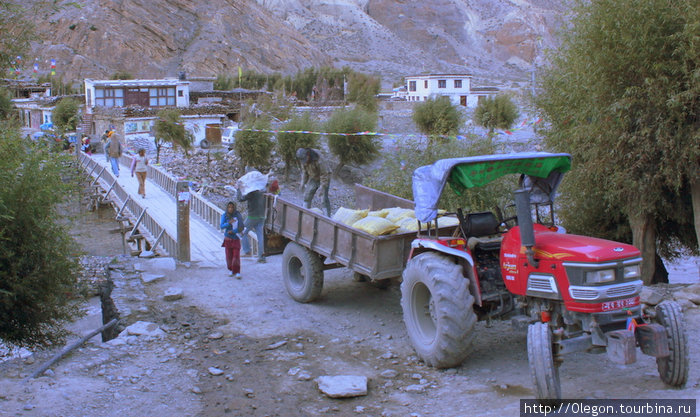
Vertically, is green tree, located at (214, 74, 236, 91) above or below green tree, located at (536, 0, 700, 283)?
above

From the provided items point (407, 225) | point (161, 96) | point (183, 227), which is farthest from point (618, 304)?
point (161, 96)

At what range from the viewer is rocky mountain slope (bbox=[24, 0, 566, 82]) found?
92500 mm

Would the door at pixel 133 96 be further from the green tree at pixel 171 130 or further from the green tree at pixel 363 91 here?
the green tree at pixel 363 91

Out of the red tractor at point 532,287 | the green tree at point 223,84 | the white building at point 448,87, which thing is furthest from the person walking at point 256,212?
the green tree at point 223,84

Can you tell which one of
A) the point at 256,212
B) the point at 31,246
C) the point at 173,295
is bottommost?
the point at 173,295

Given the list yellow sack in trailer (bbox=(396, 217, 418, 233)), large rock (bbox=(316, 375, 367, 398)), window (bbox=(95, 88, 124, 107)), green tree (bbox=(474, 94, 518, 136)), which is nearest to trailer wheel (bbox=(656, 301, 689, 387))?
large rock (bbox=(316, 375, 367, 398))

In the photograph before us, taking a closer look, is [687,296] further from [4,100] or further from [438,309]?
[4,100]

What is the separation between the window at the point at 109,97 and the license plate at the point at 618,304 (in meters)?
49.3

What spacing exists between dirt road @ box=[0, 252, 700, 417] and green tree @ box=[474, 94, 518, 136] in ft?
121

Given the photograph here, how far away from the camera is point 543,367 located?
4926 millimetres

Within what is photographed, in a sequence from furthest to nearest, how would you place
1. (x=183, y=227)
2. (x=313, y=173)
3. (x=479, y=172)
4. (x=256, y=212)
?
(x=313, y=173)
(x=183, y=227)
(x=256, y=212)
(x=479, y=172)

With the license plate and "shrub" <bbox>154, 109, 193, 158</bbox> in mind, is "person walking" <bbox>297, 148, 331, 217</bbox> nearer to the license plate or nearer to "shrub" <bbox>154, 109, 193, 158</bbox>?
the license plate

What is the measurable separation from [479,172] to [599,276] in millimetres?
1656

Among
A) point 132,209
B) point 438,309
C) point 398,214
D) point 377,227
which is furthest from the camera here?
point 132,209
